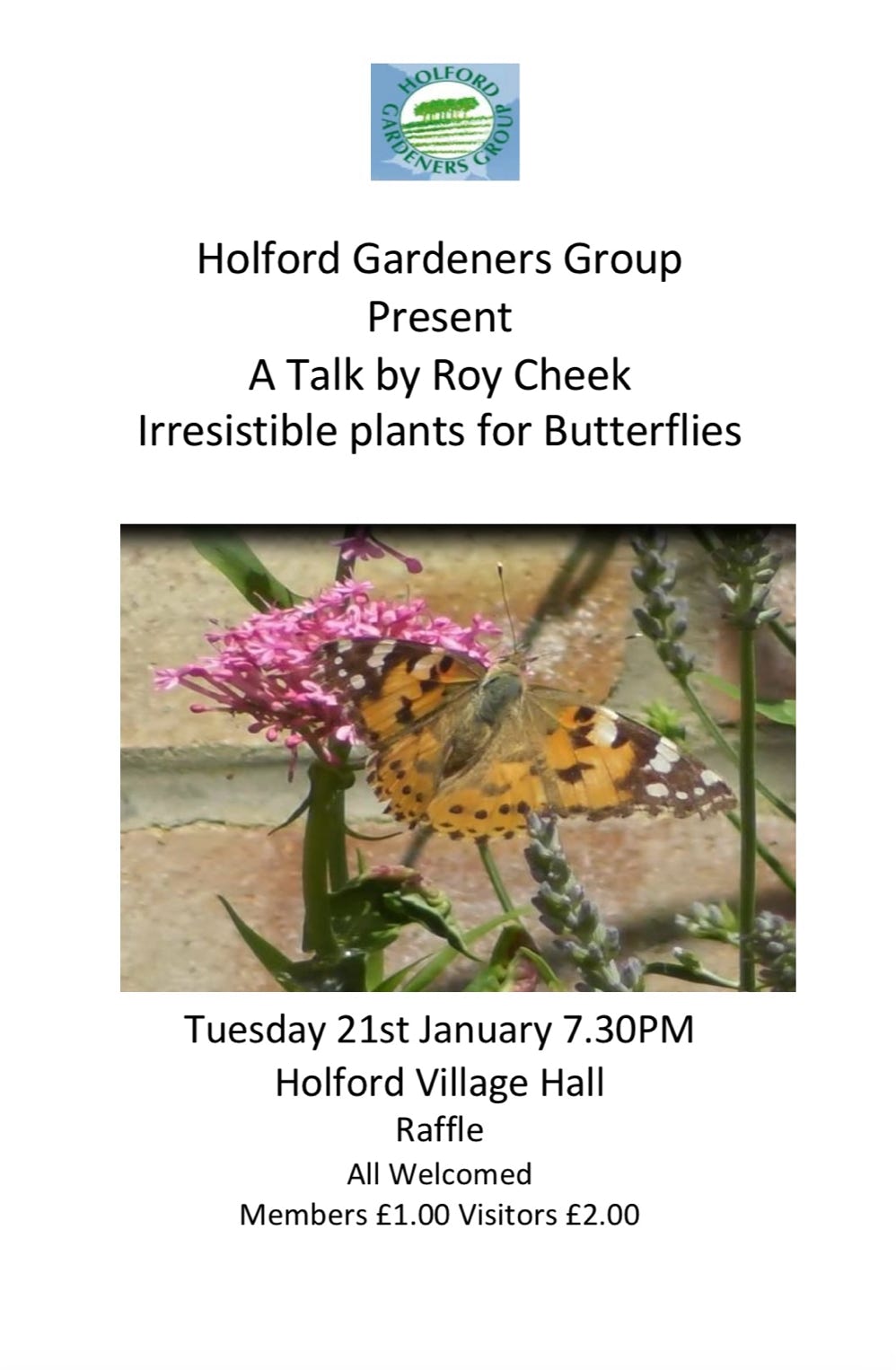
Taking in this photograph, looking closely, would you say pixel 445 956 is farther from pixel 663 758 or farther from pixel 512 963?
pixel 663 758

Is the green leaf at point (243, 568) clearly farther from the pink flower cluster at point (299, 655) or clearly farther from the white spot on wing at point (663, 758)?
the white spot on wing at point (663, 758)

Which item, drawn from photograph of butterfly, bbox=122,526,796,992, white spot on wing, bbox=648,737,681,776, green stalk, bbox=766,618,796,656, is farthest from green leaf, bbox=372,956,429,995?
green stalk, bbox=766,618,796,656

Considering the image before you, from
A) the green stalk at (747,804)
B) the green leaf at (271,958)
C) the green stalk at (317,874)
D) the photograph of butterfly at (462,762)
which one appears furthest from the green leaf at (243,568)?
the green stalk at (747,804)

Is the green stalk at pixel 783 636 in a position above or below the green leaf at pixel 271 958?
above

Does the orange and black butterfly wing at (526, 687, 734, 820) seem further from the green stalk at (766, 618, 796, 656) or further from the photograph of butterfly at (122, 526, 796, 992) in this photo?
the green stalk at (766, 618, 796, 656)
